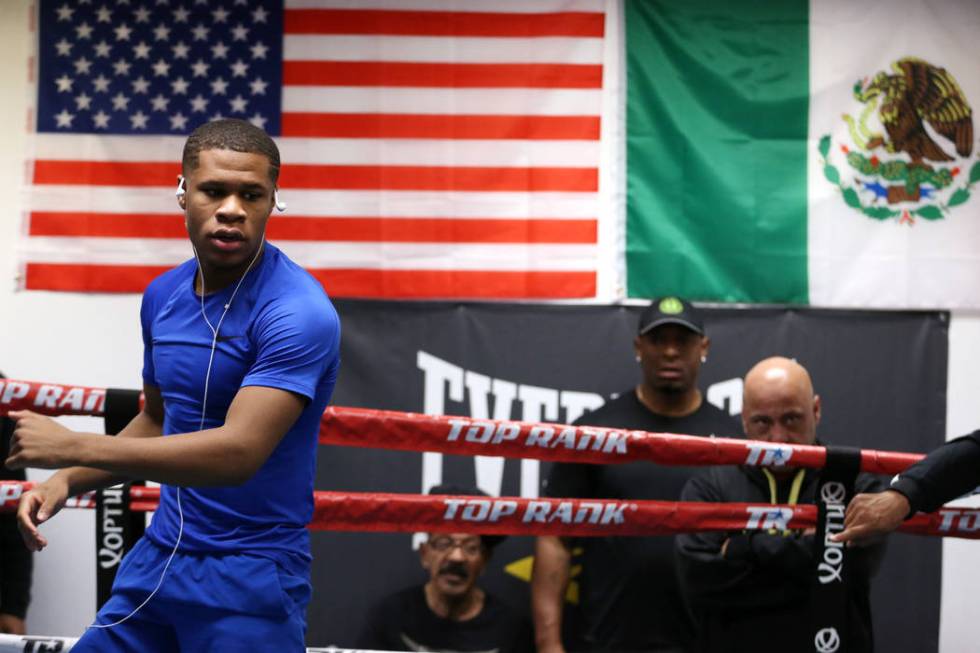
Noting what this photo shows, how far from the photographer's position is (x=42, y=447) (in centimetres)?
194

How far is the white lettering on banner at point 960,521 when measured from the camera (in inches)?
133

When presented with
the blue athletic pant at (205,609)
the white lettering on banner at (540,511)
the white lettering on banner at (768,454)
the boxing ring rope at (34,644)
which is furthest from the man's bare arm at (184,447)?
the white lettering on banner at (768,454)

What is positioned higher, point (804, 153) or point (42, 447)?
point (804, 153)

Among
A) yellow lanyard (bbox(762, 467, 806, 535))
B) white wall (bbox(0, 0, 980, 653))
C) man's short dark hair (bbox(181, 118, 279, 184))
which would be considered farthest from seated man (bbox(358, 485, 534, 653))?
man's short dark hair (bbox(181, 118, 279, 184))

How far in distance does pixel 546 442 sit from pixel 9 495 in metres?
1.44

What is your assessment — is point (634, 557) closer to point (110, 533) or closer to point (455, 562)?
point (455, 562)

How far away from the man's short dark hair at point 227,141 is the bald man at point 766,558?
1823mm

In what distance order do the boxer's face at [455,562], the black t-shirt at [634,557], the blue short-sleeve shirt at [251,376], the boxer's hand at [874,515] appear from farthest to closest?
the boxer's face at [455,562] < the black t-shirt at [634,557] < the boxer's hand at [874,515] < the blue short-sleeve shirt at [251,376]

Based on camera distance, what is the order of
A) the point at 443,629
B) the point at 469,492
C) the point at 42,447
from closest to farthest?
the point at 42,447
the point at 443,629
the point at 469,492

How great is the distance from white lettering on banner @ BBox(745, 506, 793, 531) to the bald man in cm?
3

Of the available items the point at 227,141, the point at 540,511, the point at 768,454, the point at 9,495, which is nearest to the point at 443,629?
the point at 540,511

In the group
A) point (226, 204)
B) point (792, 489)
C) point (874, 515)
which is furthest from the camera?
point (792, 489)

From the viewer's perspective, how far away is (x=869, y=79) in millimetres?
4973

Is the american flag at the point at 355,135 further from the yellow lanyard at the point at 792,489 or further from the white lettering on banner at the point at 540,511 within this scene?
the white lettering on banner at the point at 540,511
